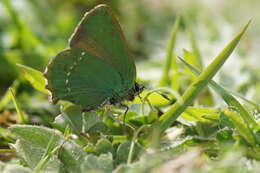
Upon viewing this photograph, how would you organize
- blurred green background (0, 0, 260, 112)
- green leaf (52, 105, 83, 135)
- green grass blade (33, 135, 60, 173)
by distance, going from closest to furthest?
green grass blade (33, 135, 60, 173) → green leaf (52, 105, 83, 135) → blurred green background (0, 0, 260, 112)

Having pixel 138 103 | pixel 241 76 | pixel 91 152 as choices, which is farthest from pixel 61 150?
pixel 241 76

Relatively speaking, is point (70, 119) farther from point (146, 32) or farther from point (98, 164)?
point (146, 32)

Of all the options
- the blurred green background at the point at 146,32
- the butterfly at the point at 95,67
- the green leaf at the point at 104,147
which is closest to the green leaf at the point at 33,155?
the green leaf at the point at 104,147

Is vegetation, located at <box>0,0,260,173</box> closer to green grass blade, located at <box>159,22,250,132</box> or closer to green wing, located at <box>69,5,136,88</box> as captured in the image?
green grass blade, located at <box>159,22,250,132</box>

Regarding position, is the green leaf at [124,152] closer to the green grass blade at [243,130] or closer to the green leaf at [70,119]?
the green leaf at [70,119]

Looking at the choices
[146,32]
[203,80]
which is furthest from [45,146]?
[146,32]

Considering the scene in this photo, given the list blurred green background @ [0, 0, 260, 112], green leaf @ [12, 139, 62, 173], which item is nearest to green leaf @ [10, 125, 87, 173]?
green leaf @ [12, 139, 62, 173]
